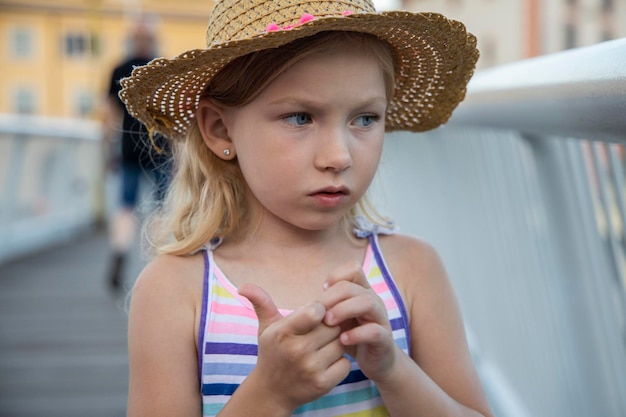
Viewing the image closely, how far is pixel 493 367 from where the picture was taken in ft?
9.22

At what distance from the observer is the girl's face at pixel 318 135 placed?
1.42 metres

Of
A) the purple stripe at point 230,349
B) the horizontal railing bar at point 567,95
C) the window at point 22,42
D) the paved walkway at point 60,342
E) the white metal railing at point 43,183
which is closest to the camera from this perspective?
the horizontal railing bar at point 567,95

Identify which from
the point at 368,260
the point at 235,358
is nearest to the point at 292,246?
the point at 368,260

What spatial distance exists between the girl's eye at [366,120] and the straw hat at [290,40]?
15 cm

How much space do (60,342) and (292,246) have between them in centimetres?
371

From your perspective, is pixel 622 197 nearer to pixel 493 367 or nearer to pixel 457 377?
pixel 457 377

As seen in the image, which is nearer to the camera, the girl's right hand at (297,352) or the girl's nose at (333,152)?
the girl's right hand at (297,352)

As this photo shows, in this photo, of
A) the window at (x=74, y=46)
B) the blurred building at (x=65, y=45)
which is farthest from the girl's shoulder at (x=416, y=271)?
the window at (x=74, y=46)

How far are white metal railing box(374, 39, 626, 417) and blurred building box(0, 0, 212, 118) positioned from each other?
1526 inches

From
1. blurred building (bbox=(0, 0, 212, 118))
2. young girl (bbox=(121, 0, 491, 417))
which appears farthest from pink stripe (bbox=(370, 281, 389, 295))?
blurred building (bbox=(0, 0, 212, 118))

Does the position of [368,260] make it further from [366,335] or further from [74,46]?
[74,46]

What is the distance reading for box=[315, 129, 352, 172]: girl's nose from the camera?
140 centimetres

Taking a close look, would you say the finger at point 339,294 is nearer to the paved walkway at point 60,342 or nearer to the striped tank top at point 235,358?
the striped tank top at point 235,358

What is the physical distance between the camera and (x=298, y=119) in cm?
146
